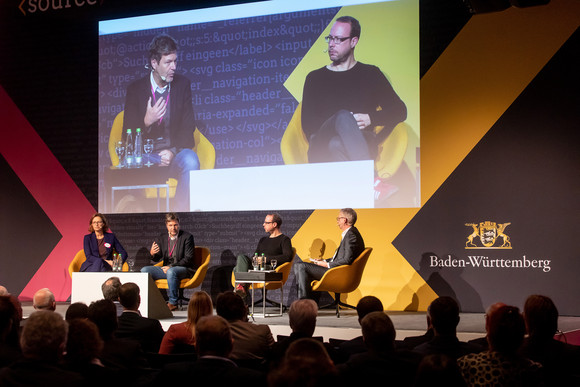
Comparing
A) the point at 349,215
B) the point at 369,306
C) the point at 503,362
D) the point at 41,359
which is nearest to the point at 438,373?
the point at 503,362

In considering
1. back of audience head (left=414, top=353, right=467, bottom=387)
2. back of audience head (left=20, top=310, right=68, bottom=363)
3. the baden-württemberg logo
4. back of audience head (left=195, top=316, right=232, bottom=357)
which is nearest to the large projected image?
the baden-württemberg logo

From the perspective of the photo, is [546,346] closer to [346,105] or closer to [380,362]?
[380,362]

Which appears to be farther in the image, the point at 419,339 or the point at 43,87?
the point at 43,87

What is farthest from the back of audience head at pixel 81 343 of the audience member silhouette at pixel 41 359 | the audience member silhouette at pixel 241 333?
the audience member silhouette at pixel 241 333

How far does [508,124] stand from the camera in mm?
6691

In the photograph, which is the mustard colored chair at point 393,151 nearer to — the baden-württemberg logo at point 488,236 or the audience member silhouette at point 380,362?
the baden-württemberg logo at point 488,236

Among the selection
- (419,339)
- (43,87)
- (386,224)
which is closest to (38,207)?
(43,87)

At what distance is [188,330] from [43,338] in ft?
4.11

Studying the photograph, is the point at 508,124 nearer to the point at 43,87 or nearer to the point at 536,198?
the point at 536,198

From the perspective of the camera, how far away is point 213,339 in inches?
87.7

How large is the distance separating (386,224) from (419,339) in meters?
3.84

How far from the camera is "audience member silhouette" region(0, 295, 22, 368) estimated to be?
2.54 metres

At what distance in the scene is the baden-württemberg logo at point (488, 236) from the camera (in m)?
6.65

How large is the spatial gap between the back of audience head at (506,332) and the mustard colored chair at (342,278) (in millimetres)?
4030
